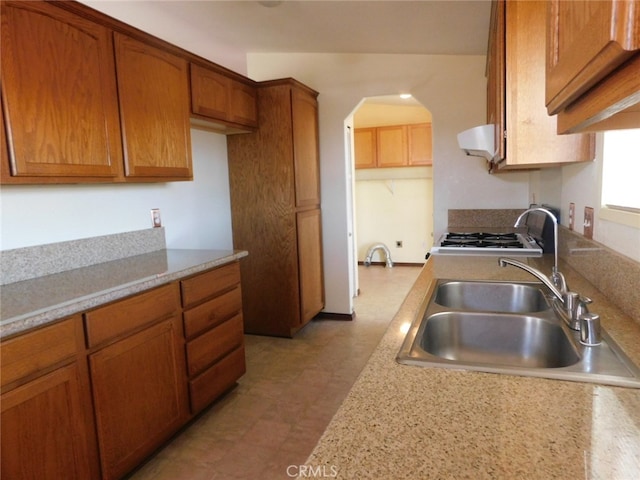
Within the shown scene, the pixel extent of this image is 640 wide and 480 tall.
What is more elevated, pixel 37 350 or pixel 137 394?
pixel 37 350

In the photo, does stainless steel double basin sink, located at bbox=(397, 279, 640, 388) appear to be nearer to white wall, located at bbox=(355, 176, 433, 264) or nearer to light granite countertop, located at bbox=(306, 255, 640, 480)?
light granite countertop, located at bbox=(306, 255, 640, 480)

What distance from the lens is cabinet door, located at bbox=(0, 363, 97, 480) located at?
1.29 metres

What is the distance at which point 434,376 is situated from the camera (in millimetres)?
858

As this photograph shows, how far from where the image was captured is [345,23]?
9.21ft

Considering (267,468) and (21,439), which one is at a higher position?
(21,439)

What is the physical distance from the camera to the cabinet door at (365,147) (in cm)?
617

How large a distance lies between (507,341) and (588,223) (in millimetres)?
715

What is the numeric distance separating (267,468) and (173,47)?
2.38 metres

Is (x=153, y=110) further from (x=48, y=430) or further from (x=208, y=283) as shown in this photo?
(x=48, y=430)

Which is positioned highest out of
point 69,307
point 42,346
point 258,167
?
point 258,167

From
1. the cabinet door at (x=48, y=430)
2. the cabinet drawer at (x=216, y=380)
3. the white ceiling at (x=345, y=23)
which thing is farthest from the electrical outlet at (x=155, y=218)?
the cabinet door at (x=48, y=430)

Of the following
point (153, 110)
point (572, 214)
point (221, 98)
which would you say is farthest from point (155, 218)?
point (572, 214)

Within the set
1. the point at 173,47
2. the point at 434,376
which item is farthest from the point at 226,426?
the point at 173,47

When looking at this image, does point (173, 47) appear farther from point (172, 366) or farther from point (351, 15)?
point (172, 366)
